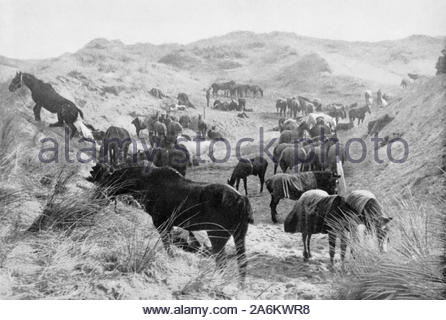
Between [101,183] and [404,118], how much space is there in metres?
7.30

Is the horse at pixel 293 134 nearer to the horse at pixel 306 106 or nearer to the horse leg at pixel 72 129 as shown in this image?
the horse at pixel 306 106

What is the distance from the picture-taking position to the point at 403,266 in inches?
123

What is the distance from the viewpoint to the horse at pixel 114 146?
7.24 metres

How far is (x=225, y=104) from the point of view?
13.9 metres

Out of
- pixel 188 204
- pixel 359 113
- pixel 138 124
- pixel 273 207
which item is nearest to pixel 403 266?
pixel 188 204

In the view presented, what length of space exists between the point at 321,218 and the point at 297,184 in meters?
1.71

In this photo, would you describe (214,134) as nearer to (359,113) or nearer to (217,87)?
(217,87)

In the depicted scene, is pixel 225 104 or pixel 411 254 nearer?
pixel 411 254

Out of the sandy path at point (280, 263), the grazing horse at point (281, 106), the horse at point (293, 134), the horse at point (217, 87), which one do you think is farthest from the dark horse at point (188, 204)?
the grazing horse at point (281, 106)

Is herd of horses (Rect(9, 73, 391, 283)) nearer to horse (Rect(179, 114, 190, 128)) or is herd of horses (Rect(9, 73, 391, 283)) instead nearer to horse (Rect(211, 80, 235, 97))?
horse (Rect(179, 114, 190, 128))

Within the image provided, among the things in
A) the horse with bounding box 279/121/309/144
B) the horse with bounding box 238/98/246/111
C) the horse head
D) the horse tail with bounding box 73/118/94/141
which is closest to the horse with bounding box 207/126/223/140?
the horse with bounding box 279/121/309/144

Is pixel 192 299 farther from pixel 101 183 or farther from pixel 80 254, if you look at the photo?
pixel 101 183

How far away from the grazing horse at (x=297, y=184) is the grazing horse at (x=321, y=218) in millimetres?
1234

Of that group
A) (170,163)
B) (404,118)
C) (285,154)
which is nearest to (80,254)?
(170,163)
